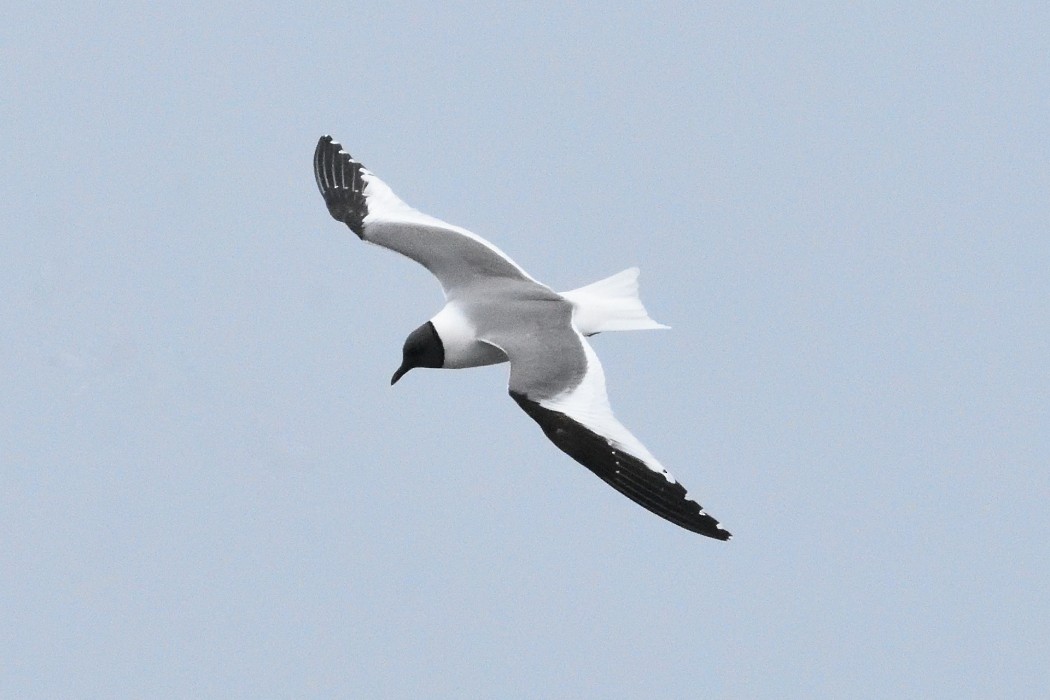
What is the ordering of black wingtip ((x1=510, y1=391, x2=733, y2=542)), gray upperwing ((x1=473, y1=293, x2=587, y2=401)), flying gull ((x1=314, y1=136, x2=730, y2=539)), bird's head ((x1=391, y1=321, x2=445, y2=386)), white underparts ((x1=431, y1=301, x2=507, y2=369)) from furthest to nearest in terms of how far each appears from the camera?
bird's head ((x1=391, y1=321, x2=445, y2=386)) → white underparts ((x1=431, y1=301, x2=507, y2=369)) → gray upperwing ((x1=473, y1=293, x2=587, y2=401)) → flying gull ((x1=314, y1=136, x2=730, y2=539)) → black wingtip ((x1=510, y1=391, x2=733, y2=542))

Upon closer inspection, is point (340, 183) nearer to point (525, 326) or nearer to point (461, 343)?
point (461, 343)

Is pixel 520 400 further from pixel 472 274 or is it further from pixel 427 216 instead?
pixel 427 216

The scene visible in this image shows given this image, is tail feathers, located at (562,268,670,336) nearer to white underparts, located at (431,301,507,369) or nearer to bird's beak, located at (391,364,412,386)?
white underparts, located at (431,301,507,369)

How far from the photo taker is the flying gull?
7.93 m

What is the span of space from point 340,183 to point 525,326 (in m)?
2.19

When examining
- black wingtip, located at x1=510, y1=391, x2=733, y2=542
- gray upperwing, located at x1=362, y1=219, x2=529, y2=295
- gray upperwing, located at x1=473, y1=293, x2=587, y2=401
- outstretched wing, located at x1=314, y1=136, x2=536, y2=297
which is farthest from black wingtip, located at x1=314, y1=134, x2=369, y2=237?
black wingtip, located at x1=510, y1=391, x2=733, y2=542

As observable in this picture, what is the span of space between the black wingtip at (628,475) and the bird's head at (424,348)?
Answer: 1267mm

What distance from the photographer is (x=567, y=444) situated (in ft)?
26.5

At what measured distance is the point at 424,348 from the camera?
30.8 feet

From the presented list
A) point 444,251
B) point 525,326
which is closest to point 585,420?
point 525,326

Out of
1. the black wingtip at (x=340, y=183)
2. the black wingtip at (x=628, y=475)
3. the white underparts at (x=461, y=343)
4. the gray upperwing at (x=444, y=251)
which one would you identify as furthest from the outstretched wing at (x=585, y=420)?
the black wingtip at (x=340, y=183)

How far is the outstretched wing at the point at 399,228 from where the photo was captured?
380 inches

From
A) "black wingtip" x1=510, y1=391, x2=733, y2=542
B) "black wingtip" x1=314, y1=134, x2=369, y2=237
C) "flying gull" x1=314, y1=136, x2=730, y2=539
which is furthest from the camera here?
"black wingtip" x1=314, y1=134, x2=369, y2=237

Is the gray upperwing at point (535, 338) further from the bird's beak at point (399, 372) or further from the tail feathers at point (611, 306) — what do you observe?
the bird's beak at point (399, 372)
